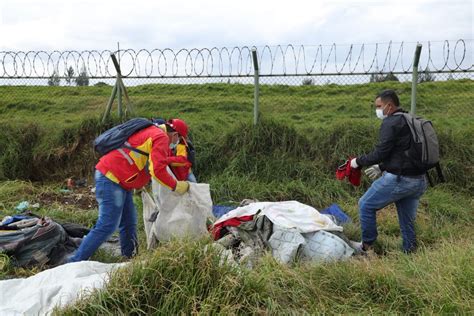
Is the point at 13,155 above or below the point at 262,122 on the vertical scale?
below

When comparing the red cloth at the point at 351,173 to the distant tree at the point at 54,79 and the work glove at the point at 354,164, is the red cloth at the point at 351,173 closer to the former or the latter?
the work glove at the point at 354,164

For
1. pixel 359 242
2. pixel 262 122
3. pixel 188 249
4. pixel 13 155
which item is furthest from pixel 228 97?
pixel 188 249

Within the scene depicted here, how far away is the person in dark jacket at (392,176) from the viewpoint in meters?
4.38

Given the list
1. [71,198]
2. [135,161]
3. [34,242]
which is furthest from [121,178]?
[71,198]

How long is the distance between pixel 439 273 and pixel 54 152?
651cm

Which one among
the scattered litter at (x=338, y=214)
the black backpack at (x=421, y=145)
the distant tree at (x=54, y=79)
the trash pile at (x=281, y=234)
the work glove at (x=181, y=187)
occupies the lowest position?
the scattered litter at (x=338, y=214)

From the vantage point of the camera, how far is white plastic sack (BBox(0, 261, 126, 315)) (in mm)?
2953

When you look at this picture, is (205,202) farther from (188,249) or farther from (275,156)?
(275,156)

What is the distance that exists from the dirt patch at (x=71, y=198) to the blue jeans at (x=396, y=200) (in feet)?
12.1

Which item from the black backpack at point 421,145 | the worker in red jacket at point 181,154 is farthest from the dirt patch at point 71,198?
the black backpack at point 421,145

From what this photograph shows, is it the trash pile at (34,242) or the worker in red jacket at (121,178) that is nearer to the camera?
the worker in red jacket at (121,178)

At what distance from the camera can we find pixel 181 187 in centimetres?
442

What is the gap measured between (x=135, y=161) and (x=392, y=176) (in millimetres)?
2326

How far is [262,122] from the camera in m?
7.32
